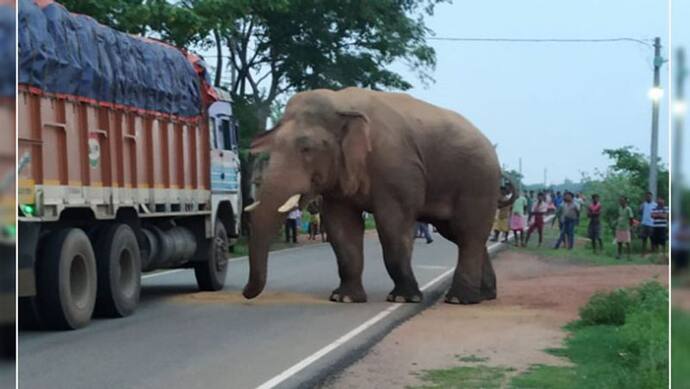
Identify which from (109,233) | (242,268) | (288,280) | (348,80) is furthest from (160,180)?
(348,80)

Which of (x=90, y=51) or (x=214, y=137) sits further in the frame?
(x=214, y=137)

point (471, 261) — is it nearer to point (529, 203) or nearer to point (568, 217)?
point (529, 203)

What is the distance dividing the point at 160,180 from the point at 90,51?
196cm

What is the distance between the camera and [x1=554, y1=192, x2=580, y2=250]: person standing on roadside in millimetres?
5340

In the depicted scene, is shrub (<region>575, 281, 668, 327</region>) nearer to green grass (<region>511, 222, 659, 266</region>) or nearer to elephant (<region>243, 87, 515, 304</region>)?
green grass (<region>511, 222, 659, 266</region>)

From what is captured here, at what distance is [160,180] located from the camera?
33.5 ft

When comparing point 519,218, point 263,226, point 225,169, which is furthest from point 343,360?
point 225,169

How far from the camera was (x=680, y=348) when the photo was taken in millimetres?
3600

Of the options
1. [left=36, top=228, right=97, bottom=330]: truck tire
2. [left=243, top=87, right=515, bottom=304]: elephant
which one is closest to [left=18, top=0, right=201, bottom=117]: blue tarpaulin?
[left=36, top=228, right=97, bottom=330]: truck tire

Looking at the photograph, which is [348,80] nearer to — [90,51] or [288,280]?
[90,51]

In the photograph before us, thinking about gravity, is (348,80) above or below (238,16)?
below

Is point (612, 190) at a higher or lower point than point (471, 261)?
higher

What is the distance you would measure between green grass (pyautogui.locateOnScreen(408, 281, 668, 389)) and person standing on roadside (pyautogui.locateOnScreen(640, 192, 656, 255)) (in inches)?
8.6

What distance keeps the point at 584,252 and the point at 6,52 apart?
318 centimetres
